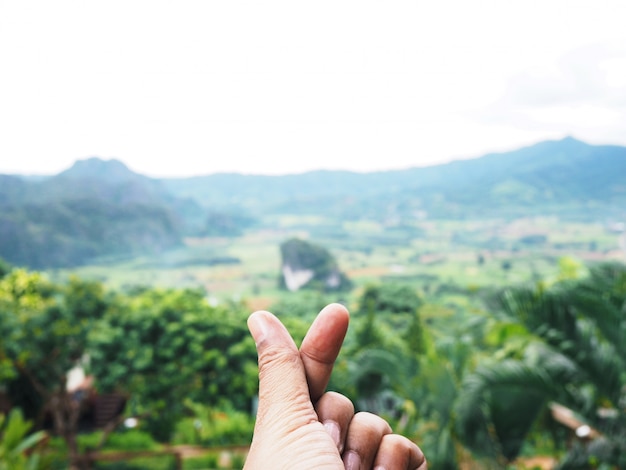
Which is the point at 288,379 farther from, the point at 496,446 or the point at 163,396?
the point at 163,396

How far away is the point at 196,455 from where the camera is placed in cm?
480

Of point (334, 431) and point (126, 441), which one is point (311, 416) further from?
point (126, 441)

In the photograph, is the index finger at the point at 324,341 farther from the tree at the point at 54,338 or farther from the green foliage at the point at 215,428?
the green foliage at the point at 215,428

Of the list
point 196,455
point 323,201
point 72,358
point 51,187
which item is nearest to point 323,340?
point 72,358

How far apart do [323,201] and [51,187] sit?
1467 cm

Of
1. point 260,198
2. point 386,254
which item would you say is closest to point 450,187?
point 386,254

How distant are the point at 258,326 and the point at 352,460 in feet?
0.61

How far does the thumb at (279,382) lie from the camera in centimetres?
53

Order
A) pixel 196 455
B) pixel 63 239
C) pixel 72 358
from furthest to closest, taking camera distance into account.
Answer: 1. pixel 63 239
2. pixel 196 455
3. pixel 72 358

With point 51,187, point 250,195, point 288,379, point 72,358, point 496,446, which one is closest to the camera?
point 288,379

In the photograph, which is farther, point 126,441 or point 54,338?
point 126,441

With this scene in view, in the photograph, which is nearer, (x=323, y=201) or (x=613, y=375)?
(x=613, y=375)

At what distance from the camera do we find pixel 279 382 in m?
0.54

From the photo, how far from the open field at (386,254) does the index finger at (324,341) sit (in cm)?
1437
